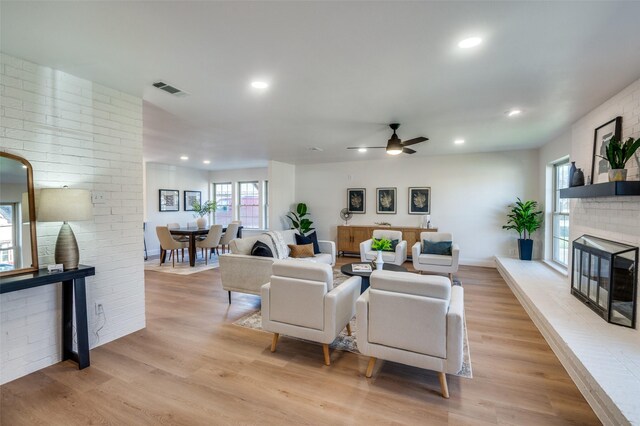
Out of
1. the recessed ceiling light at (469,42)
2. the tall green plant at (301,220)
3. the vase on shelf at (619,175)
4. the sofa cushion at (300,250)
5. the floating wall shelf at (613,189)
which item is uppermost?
the recessed ceiling light at (469,42)

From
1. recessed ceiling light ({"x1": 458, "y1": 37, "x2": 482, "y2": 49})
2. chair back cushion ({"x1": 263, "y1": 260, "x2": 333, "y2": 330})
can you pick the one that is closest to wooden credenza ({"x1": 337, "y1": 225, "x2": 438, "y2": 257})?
chair back cushion ({"x1": 263, "y1": 260, "x2": 333, "y2": 330})

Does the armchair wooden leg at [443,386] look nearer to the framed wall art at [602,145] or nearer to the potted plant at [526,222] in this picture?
the framed wall art at [602,145]

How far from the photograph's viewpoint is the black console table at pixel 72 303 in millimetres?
2381

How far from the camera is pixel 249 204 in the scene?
9836 millimetres

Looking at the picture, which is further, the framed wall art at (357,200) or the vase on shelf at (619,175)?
the framed wall art at (357,200)

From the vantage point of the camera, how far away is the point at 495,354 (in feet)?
9.26

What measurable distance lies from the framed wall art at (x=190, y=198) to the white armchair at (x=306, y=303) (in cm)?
752

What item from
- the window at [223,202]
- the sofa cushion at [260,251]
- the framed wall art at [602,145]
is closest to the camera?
the framed wall art at [602,145]

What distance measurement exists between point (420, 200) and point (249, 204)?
18.1 feet

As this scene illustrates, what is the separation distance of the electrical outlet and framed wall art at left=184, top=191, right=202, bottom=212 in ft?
21.7

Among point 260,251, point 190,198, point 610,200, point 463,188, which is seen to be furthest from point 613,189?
point 190,198

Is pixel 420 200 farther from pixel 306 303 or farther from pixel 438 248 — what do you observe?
pixel 306 303

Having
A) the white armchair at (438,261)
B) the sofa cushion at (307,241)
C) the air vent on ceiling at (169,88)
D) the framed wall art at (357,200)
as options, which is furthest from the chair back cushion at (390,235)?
the air vent on ceiling at (169,88)

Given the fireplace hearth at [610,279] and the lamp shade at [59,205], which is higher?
the lamp shade at [59,205]
